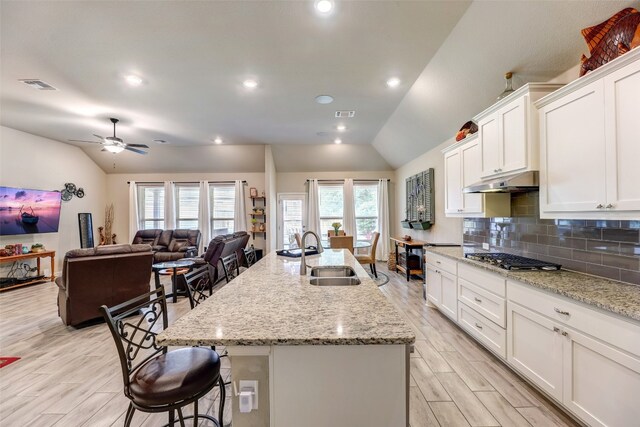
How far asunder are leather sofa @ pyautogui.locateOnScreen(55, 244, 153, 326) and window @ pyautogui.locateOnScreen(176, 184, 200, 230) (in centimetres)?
438

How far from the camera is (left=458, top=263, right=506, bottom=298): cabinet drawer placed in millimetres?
2232

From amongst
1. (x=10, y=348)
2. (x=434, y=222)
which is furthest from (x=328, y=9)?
(x=10, y=348)

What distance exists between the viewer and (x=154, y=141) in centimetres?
627

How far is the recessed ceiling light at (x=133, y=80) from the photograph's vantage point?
3.25m

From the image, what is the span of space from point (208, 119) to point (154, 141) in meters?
2.42

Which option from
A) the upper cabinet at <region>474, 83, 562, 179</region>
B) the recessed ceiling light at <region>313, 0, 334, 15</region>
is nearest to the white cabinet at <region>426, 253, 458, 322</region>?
the upper cabinet at <region>474, 83, 562, 179</region>

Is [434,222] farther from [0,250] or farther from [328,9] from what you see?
[0,250]

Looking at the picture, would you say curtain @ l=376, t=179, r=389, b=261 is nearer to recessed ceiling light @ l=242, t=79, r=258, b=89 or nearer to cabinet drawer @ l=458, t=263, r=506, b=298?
cabinet drawer @ l=458, t=263, r=506, b=298

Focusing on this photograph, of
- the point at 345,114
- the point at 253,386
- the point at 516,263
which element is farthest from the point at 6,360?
the point at 345,114

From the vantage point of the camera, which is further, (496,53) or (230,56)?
(230,56)

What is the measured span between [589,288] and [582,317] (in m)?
0.25

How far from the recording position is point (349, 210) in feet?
24.1

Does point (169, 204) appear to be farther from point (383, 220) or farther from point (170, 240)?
point (383, 220)

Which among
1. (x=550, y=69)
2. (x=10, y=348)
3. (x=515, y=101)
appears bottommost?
(x=10, y=348)
